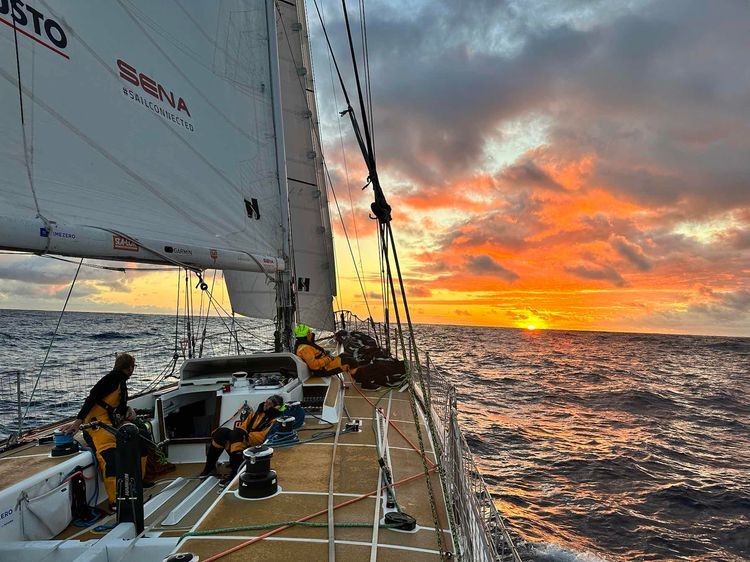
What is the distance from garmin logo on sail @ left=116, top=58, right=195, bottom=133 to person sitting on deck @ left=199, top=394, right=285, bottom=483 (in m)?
3.59

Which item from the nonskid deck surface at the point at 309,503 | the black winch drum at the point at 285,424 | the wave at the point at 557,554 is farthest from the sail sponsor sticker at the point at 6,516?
the wave at the point at 557,554

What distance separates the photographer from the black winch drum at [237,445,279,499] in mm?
4109

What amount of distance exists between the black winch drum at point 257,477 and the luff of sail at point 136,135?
2.26m

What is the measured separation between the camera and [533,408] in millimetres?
17719

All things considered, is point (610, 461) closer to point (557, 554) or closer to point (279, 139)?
point (557, 554)

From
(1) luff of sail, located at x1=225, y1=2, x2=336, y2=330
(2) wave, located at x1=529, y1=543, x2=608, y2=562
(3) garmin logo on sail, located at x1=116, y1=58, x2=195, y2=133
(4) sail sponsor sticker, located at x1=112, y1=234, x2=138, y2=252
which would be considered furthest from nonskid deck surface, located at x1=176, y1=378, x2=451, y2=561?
(1) luff of sail, located at x1=225, y1=2, x2=336, y2=330

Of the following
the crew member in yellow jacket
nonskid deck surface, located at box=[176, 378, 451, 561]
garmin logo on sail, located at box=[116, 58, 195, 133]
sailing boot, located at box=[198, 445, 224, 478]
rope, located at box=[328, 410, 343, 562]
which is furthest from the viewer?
sailing boot, located at box=[198, 445, 224, 478]

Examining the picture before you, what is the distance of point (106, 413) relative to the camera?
5.03m

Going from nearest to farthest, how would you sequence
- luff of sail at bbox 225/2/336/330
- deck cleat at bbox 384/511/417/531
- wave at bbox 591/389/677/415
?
1. deck cleat at bbox 384/511/417/531
2. luff of sail at bbox 225/2/336/330
3. wave at bbox 591/389/677/415

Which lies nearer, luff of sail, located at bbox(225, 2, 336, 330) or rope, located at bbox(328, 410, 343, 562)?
rope, located at bbox(328, 410, 343, 562)

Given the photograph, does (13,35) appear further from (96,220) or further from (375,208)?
(375,208)

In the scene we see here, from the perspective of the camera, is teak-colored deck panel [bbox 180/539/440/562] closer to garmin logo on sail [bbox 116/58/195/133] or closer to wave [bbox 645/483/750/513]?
garmin logo on sail [bbox 116/58/195/133]

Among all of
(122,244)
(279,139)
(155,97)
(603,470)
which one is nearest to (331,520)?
(122,244)

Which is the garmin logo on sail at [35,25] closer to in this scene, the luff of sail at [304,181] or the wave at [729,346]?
the luff of sail at [304,181]
